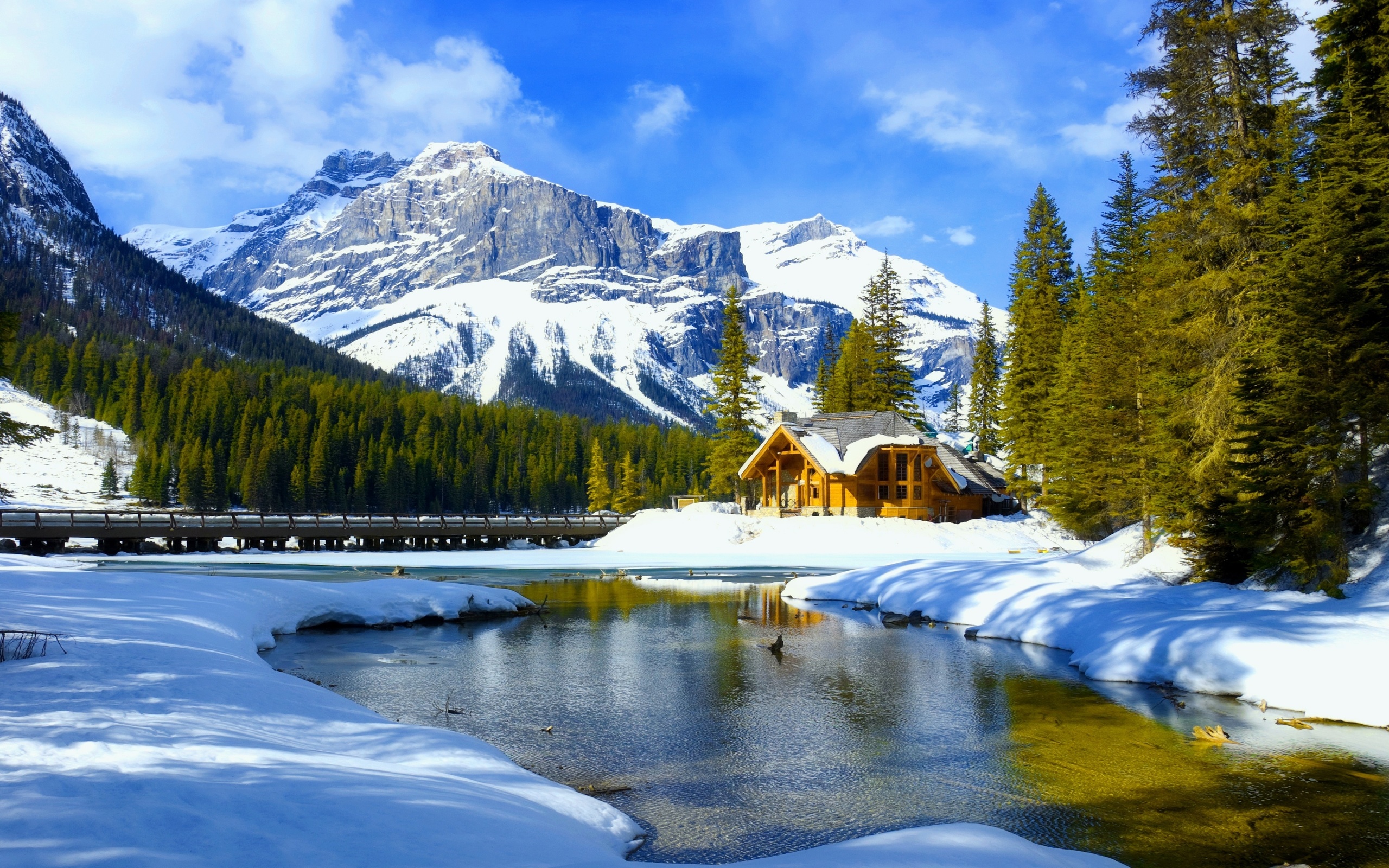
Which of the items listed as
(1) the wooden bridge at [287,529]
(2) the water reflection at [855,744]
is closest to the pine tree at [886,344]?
(1) the wooden bridge at [287,529]

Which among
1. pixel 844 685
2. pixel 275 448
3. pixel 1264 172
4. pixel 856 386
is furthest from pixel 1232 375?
pixel 275 448

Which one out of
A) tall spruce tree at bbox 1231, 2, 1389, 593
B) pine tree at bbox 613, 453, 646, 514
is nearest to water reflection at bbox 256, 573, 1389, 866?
tall spruce tree at bbox 1231, 2, 1389, 593

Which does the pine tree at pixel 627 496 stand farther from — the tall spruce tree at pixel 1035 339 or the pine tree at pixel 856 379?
the tall spruce tree at pixel 1035 339

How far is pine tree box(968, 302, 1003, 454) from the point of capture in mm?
70438

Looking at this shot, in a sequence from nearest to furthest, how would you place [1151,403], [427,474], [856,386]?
[1151,403], [856,386], [427,474]

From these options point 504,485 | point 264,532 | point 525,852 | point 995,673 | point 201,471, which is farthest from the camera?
point 504,485

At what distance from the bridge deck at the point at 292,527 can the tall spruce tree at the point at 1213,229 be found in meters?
42.9

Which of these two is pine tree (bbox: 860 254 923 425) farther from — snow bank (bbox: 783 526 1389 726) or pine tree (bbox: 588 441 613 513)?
snow bank (bbox: 783 526 1389 726)

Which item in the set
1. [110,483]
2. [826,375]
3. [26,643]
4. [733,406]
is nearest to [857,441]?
[733,406]

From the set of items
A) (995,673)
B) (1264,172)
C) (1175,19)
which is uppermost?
(1175,19)

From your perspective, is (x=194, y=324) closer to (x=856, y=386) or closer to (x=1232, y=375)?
(x=856, y=386)

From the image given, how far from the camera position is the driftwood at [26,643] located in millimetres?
9094

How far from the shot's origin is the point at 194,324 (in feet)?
589

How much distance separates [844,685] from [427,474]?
94.8 meters
